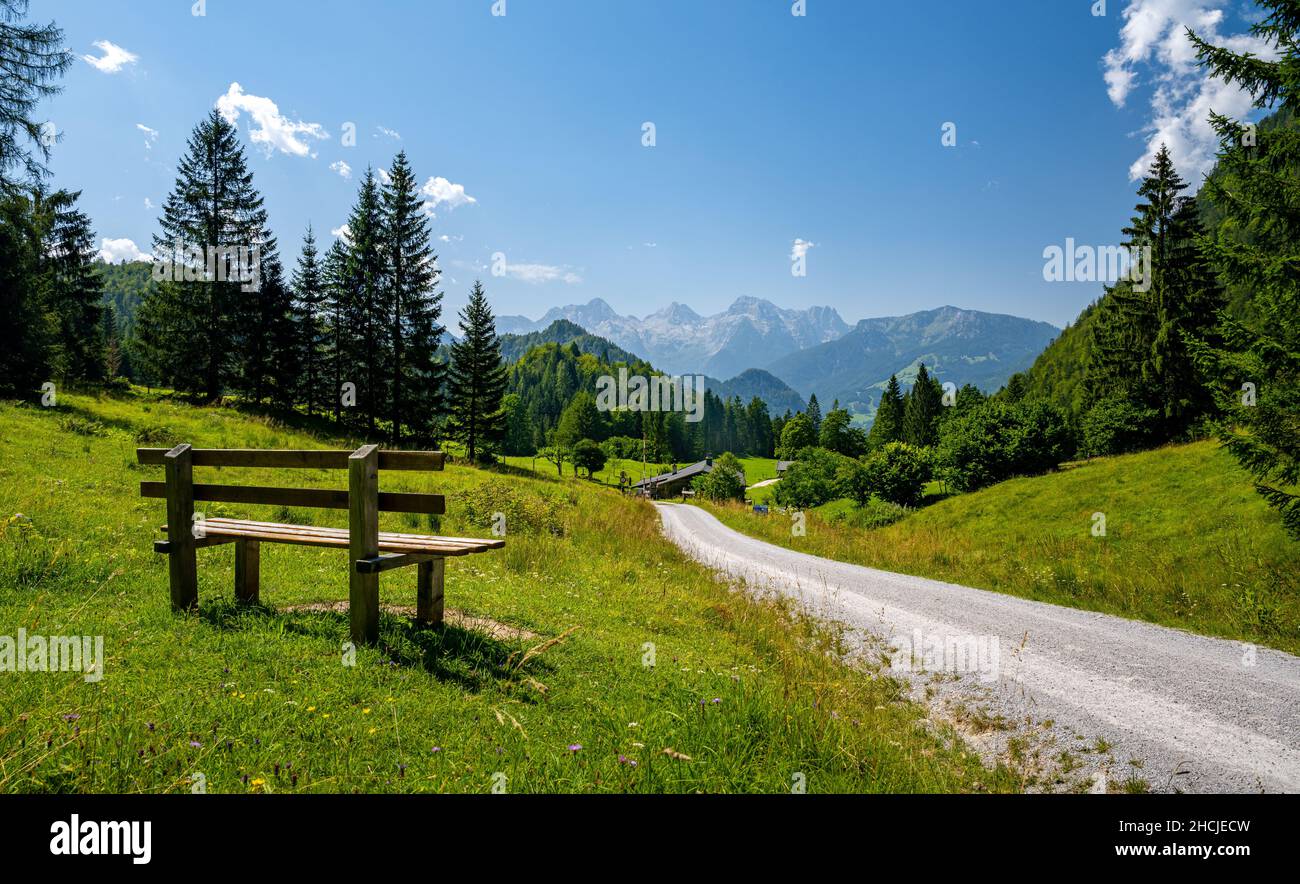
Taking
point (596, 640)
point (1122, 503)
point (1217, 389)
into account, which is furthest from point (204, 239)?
point (1122, 503)

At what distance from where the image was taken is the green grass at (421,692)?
3.14 m

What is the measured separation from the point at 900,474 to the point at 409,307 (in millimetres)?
47622

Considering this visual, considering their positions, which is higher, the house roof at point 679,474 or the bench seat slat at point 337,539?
the bench seat slat at point 337,539

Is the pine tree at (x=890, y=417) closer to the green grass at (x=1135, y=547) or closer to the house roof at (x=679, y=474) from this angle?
the house roof at (x=679, y=474)

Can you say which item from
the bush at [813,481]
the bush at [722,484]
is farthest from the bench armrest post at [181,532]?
the bush at [722,484]

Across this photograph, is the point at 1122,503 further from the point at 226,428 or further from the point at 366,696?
the point at 226,428

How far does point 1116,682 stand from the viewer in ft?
20.4

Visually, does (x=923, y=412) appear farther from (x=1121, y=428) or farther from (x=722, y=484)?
(x=1121, y=428)

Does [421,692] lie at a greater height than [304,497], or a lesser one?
lesser

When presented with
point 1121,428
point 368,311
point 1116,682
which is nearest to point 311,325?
point 368,311

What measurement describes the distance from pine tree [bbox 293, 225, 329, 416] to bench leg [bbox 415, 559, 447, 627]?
41775mm

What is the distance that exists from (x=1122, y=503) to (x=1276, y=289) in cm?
2090

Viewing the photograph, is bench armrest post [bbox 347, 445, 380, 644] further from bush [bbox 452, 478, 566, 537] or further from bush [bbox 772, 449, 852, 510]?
bush [bbox 772, 449, 852, 510]
